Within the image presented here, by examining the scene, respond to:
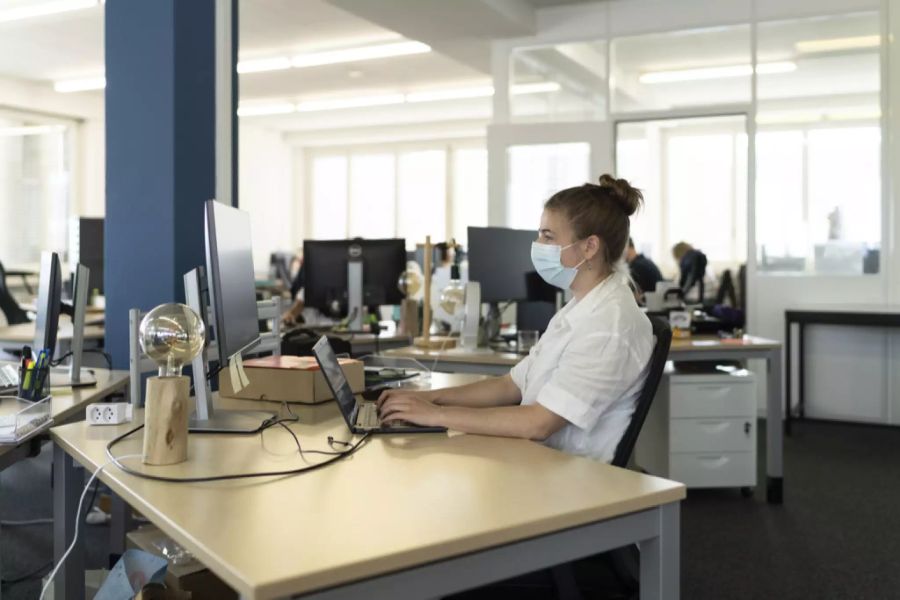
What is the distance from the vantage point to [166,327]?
156cm

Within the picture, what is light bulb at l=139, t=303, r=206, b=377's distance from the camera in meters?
1.56

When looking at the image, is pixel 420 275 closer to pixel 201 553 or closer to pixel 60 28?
pixel 201 553

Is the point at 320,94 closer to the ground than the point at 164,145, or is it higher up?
higher up

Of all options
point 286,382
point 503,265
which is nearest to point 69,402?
point 286,382

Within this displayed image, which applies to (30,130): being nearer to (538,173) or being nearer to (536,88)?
(536,88)

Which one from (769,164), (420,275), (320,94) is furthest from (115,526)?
(320,94)

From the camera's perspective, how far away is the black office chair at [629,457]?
59.9 inches

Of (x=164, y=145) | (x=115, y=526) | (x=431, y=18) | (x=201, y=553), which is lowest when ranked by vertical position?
(x=115, y=526)

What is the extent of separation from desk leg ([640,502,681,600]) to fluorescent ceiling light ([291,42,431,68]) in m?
6.55

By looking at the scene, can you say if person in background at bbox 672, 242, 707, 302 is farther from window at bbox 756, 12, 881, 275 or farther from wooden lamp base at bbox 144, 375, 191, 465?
wooden lamp base at bbox 144, 375, 191, 465

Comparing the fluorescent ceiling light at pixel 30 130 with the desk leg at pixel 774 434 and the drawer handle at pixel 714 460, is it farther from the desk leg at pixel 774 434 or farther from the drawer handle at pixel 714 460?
the desk leg at pixel 774 434

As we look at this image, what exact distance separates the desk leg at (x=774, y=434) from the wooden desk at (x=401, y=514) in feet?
8.26

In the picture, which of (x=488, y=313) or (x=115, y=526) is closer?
(x=115, y=526)

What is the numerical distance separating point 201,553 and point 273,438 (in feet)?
2.37
